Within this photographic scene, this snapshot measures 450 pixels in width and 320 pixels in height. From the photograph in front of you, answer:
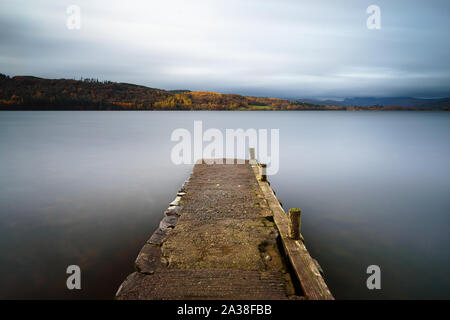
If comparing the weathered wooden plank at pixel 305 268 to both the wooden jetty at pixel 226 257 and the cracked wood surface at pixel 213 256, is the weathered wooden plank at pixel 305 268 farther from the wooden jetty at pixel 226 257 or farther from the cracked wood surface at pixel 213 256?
the cracked wood surface at pixel 213 256

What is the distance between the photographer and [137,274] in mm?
4227

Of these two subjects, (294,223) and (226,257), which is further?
(294,223)

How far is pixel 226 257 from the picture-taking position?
4766 millimetres

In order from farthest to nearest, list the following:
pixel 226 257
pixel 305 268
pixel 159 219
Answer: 1. pixel 159 219
2. pixel 226 257
3. pixel 305 268

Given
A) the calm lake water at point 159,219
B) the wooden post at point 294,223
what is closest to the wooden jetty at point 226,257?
the wooden post at point 294,223

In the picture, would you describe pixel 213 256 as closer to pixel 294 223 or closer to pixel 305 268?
pixel 305 268

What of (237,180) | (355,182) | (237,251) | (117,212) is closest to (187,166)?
(237,180)

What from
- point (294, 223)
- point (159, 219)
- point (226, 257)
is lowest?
point (159, 219)

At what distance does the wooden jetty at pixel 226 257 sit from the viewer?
3.88 m

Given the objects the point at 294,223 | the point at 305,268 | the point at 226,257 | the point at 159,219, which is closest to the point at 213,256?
the point at 226,257

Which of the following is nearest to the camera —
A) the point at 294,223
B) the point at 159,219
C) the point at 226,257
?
the point at 226,257

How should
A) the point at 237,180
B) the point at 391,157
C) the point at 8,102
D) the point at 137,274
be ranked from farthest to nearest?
the point at 8,102 → the point at 391,157 → the point at 237,180 → the point at 137,274
